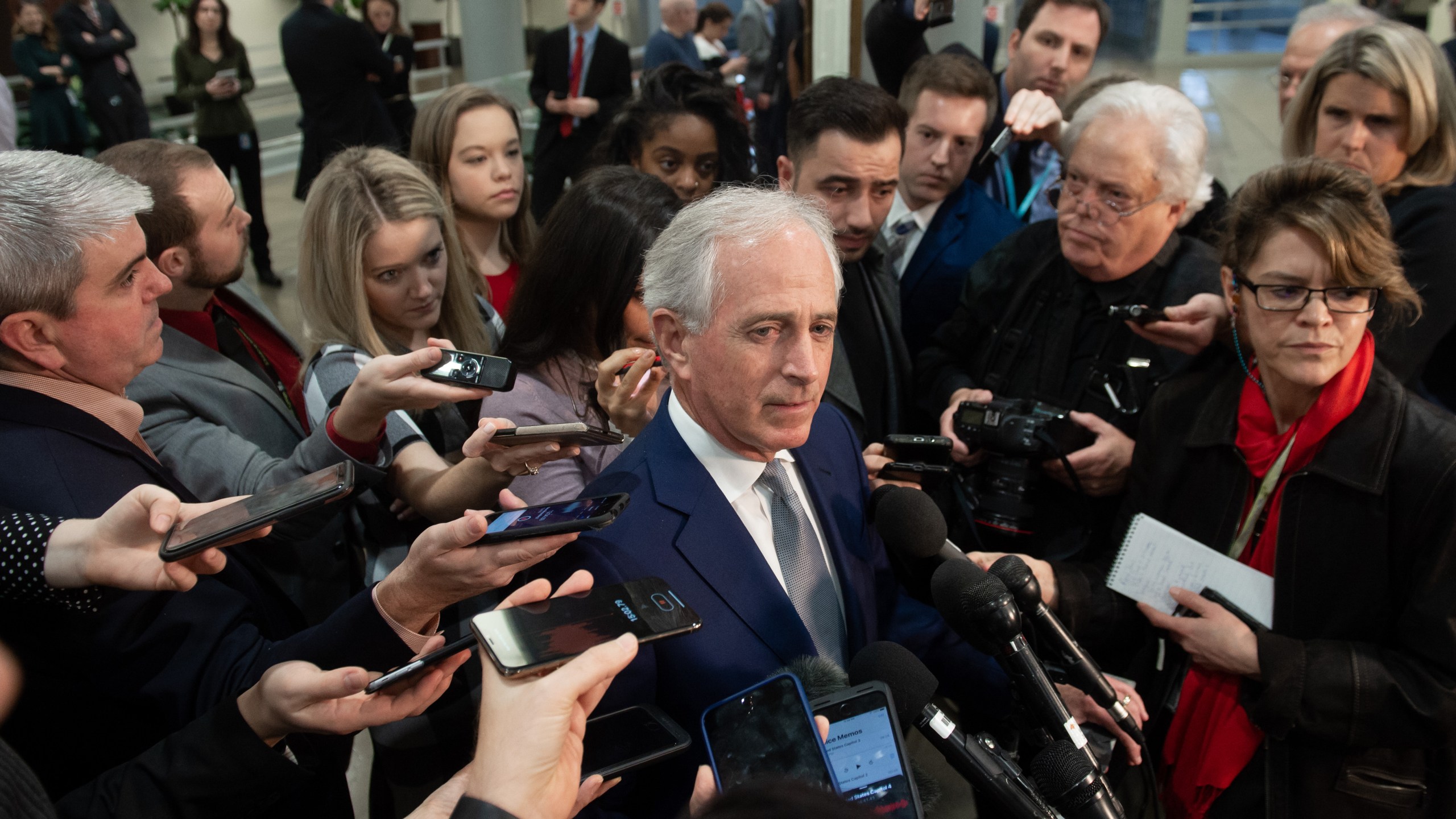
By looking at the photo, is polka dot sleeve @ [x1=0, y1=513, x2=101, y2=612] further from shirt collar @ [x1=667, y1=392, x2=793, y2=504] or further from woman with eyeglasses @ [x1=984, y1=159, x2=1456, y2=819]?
woman with eyeglasses @ [x1=984, y1=159, x2=1456, y2=819]

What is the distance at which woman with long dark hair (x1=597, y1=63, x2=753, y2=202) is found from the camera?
10.9 feet

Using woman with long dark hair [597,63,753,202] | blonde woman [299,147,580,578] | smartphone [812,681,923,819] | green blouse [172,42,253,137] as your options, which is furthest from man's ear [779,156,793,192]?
green blouse [172,42,253,137]

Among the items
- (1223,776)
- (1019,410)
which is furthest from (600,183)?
(1223,776)

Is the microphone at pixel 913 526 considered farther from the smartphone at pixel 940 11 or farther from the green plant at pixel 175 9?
the green plant at pixel 175 9

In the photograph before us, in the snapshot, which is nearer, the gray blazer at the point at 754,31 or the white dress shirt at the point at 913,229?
the white dress shirt at the point at 913,229

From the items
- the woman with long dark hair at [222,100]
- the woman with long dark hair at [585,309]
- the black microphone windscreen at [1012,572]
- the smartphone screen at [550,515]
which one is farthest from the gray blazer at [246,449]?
the woman with long dark hair at [222,100]

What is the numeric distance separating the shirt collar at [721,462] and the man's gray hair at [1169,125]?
4.74 ft

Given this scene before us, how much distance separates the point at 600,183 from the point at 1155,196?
54.5 inches

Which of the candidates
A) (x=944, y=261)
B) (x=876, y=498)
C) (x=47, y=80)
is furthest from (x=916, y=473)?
(x=47, y=80)

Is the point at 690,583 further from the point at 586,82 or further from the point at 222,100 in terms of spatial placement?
the point at 222,100

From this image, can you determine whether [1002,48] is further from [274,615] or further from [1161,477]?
[274,615]

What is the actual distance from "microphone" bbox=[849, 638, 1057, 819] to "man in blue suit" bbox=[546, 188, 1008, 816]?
7.6 inches

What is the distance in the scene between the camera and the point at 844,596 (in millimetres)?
1730

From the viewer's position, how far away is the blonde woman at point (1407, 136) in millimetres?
2389
